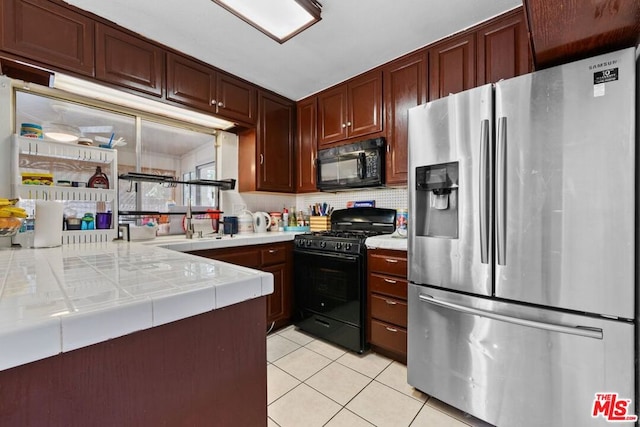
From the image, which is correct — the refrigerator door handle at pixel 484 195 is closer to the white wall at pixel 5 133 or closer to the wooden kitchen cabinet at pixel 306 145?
the wooden kitchen cabinet at pixel 306 145

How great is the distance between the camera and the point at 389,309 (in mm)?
1962

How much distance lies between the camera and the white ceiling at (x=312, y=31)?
1667 millimetres

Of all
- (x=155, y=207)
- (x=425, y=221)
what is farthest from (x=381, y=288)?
(x=155, y=207)

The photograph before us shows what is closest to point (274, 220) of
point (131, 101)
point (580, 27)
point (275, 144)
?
point (275, 144)

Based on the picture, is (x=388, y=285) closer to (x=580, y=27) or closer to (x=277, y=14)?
(x=580, y=27)

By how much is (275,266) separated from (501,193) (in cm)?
182

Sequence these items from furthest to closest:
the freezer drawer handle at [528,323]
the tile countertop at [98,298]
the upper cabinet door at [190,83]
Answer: the upper cabinet door at [190,83] → the freezer drawer handle at [528,323] → the tile countertop at [98,298]

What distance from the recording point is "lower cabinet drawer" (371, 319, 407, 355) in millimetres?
1900

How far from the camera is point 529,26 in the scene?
112cm

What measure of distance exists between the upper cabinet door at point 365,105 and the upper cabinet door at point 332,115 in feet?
0.22

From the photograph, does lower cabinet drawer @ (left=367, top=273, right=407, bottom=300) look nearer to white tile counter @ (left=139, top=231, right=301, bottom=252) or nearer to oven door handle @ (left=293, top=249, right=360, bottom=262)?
oven door handle @ (left=293, top=249, right=360, bottom=262)

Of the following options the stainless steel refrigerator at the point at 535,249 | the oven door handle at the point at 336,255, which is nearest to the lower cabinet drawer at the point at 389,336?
the stainless steel refrigerator at the point at 535,249

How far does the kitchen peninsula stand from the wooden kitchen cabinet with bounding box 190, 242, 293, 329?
1.39 meters
